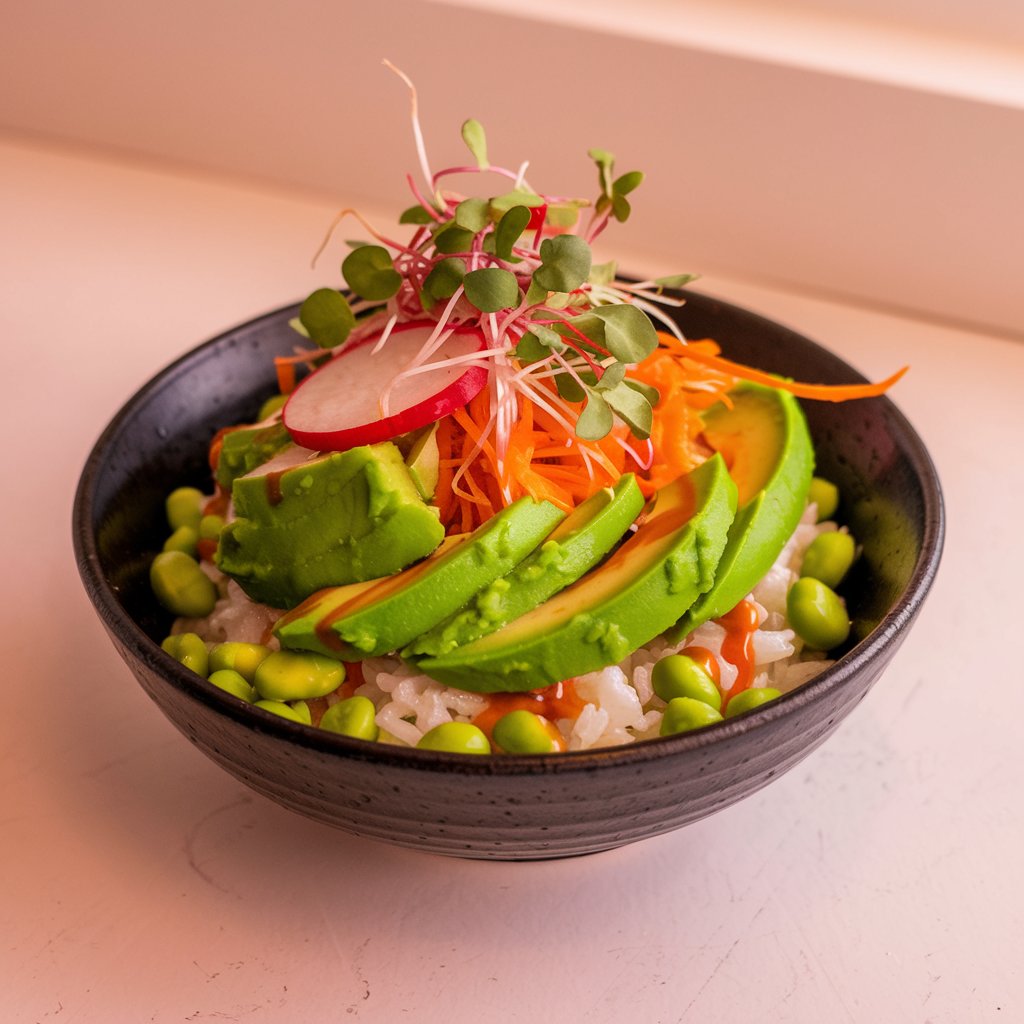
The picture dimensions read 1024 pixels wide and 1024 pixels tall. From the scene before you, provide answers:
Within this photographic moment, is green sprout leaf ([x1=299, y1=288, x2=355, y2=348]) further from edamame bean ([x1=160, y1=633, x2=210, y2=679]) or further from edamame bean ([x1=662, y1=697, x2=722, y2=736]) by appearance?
edamame bean ([x1=662, y1=697, x2=722, y2=736])

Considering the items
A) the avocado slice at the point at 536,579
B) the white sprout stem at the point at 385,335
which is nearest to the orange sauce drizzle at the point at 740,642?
the avocado slice at the point at 536,579

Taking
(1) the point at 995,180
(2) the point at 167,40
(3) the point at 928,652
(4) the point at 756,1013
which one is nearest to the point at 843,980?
(4) the point at 756,1013

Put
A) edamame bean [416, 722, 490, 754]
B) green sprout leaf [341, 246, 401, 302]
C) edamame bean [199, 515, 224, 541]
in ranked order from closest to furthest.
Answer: edamame bean [416, 722, 490, 754] < green sprout leaf [341, 246, 401, 302] < edamame bean [199, 515, 224, 541]

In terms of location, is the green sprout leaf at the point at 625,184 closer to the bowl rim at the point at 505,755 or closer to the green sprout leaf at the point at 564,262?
the green sprout leaf at the point at 564,262

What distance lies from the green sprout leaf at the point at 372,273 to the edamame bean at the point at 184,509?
57 cm

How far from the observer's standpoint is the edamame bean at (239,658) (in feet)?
6.42

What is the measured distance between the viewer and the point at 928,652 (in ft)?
8.52

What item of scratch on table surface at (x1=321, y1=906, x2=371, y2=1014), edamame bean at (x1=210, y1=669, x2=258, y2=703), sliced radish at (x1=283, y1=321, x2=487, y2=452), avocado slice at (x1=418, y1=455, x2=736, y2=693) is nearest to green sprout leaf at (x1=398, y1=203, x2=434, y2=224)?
sliced radish at (x1=283, y1=321, x2=487, y2=452)

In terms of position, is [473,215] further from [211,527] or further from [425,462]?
[211,527]

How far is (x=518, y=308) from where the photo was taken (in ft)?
6.81

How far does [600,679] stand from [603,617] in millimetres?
180

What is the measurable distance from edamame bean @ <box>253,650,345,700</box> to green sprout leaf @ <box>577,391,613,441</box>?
1.76 ft

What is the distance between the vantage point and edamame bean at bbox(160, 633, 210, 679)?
1.99 meters

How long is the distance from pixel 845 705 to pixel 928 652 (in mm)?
848
